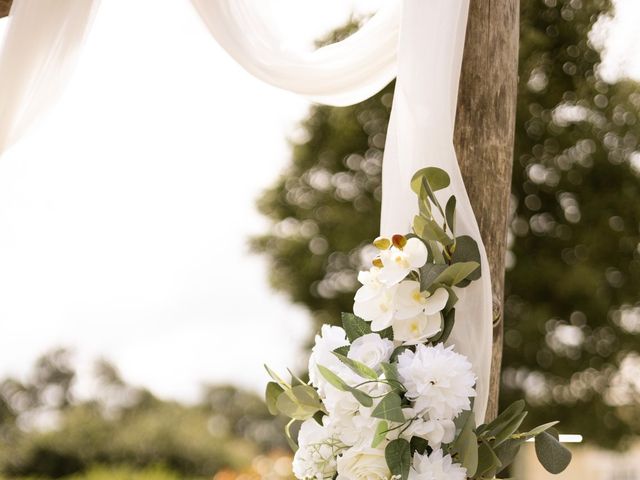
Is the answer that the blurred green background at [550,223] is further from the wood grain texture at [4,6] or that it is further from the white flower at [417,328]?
the white flower at [417,328]

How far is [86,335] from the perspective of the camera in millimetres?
10289

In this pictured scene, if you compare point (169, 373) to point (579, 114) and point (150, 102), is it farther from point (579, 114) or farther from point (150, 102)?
point (579, 114)

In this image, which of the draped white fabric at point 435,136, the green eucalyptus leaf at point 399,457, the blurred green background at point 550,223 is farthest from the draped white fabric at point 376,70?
the blurred green background at point 550,223

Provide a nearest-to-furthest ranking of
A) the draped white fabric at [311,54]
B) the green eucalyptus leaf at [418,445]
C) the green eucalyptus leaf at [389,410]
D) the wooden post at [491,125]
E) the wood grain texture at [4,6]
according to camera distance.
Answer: the green eucalyptus leaf at [389,410] < the green eucalyptus leaf at [418,445] < the wooden post at [491,125] < the draped white fabric at [311,54] < the wood grain texture at [4,6]

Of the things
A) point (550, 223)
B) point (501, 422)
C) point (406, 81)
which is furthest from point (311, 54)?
point (550, 223)

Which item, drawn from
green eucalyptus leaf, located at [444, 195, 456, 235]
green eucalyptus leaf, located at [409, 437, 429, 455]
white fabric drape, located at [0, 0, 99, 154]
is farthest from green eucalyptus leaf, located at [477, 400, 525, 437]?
white fabric drape, located at [0, 0, 99, 154]

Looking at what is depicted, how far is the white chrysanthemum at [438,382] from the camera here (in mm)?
1549

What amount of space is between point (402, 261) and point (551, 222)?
6.11 metres

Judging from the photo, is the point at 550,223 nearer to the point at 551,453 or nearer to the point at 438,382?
the point at 551,453

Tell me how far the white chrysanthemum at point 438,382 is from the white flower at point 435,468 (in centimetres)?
7

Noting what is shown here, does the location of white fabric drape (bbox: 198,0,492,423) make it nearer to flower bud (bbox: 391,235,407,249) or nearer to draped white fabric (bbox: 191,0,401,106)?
draped white fabric (bbox: 191,0,401,106)

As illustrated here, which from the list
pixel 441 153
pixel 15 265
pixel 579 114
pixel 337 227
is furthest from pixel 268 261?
pixel 441 153

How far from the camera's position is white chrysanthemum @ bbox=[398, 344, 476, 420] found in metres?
1.55

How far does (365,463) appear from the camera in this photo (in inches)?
62.7
